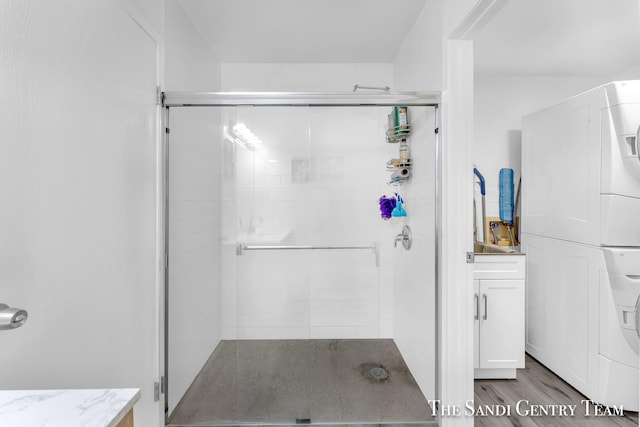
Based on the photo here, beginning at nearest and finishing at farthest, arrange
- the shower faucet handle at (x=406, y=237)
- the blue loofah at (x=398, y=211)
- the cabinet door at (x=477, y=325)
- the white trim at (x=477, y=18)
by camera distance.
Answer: the white trim at (x=477, y=18)
the blue loofah at (x=398, y=211)
the shower faucet handle at (x=406, y=237)
the cabinet door at (x=477, y=325)

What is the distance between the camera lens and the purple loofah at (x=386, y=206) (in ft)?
6.43

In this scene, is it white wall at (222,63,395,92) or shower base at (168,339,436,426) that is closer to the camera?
shower base at (168,339,436,426)

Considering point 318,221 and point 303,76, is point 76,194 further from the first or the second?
point 303,76

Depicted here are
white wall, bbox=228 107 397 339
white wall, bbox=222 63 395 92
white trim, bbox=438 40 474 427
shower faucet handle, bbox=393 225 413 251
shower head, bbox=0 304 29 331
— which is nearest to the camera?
shower head, bbox=0 304 29 331

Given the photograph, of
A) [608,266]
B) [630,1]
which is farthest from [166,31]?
[608,266]

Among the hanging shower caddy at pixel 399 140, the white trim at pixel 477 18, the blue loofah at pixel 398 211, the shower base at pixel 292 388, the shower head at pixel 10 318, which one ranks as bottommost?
the shower base at pixel 292 388

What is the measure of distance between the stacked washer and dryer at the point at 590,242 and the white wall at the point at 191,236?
2341 mm

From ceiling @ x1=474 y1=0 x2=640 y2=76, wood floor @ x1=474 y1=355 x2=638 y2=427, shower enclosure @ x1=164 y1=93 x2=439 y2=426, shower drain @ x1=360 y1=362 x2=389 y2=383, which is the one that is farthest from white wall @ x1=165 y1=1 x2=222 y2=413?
ceiling @ x1=474 y1=0 x2=640 y2=76

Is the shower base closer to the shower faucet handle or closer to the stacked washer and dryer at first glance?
the shower faucet handle

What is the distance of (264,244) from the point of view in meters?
1.91

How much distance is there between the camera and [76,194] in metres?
1.17

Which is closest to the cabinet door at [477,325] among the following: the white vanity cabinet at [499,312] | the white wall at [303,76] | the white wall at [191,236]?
the white vanity cabinet at [499,312]

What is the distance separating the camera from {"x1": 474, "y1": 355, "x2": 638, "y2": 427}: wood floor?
1.97 meters

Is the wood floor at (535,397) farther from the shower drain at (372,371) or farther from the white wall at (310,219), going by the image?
the white wall at (310,219)
